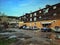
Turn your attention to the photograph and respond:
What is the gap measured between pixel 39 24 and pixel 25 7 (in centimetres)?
56

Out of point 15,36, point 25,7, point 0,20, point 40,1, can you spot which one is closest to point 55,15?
point 40,1

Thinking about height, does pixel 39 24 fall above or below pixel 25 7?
below

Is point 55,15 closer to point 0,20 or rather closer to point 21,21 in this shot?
point 21,21

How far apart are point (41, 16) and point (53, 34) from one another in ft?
1.75

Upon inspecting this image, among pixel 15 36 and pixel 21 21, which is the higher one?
pixel 21 21

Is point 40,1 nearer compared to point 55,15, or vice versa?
point 55,15

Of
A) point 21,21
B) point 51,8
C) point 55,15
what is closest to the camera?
point 55,15

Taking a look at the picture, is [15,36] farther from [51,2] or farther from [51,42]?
[51,2]

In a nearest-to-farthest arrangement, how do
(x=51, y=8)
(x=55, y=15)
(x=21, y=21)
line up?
(x=55, y=15) < (x=51, y=8) < (x=21, y=21)

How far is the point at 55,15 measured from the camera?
309 cm

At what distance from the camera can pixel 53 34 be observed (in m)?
→ 3.23

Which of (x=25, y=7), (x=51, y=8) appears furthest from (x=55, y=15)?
(x=25, y=7)

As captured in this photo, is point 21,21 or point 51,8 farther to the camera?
point 21,21

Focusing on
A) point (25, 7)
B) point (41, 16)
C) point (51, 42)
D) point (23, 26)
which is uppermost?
point (25, 7)
